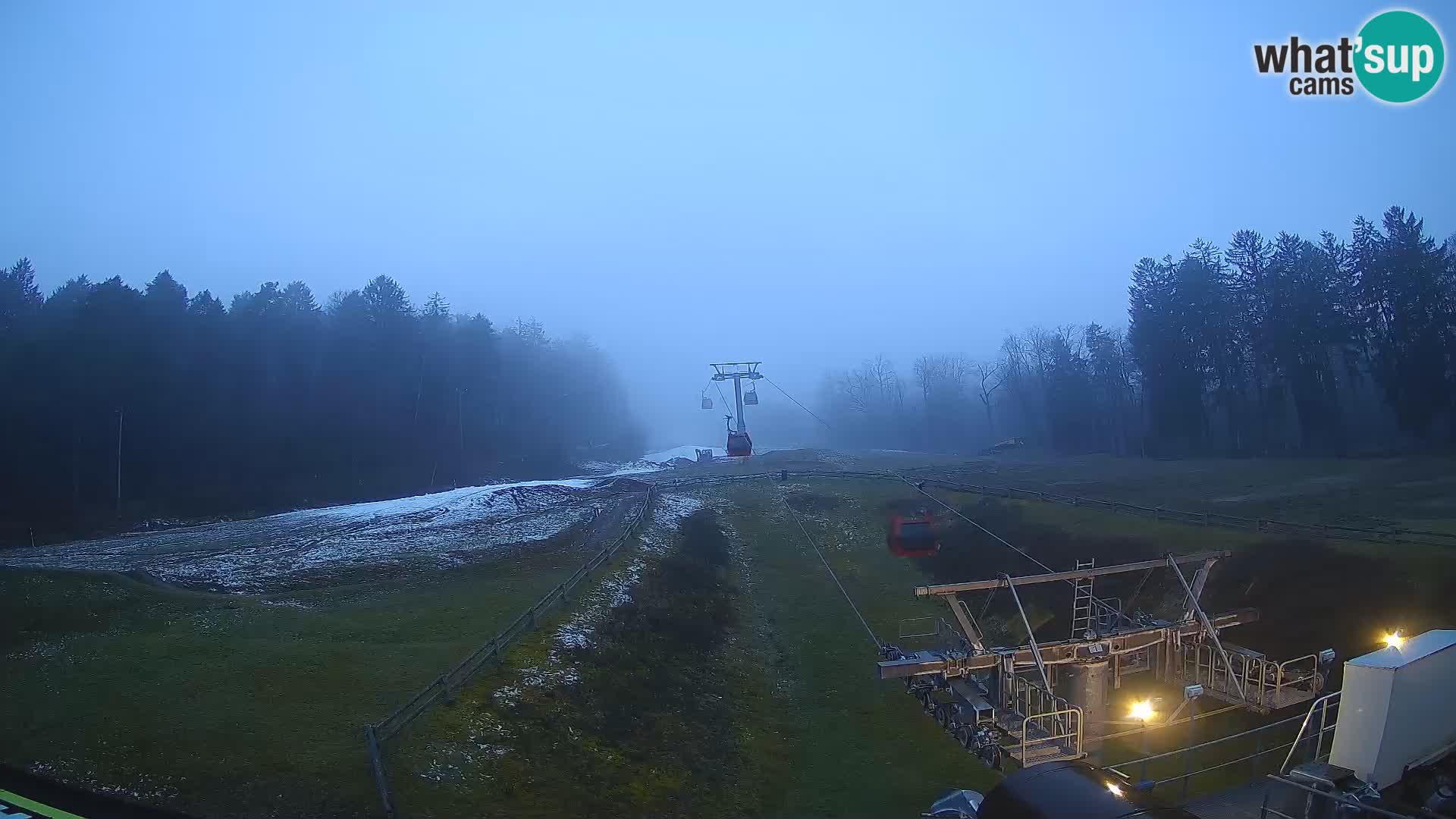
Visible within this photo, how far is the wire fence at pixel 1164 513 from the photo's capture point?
2526cm

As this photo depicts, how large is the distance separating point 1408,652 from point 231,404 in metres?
79.3

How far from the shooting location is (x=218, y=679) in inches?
755

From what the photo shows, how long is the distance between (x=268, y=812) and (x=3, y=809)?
15.2 feet

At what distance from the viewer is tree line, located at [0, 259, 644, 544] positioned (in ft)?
170

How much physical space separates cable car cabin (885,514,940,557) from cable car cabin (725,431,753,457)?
22.2 meters

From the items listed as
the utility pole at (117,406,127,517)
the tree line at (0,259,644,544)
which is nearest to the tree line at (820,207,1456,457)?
the tree line at (0,259,644,544)

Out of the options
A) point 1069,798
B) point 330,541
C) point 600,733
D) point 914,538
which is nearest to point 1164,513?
point 914,538

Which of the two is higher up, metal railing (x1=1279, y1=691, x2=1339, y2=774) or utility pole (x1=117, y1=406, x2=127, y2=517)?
utility pole (x1=117, y1=406, x2=127, y2=517)

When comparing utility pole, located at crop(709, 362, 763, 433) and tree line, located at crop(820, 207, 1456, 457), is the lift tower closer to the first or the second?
utility pole, located at crop(709, 362, 763, 433)

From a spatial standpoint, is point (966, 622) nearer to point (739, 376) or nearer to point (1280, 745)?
point (1280, 745)

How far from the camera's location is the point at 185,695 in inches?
709

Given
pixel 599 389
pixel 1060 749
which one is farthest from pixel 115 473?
pixel 599 389

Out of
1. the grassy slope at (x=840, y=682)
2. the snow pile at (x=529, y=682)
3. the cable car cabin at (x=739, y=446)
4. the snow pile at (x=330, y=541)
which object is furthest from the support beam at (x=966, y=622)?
the cable car cabin at (x=739, y=446)

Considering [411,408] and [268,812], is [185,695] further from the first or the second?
[411,408]
